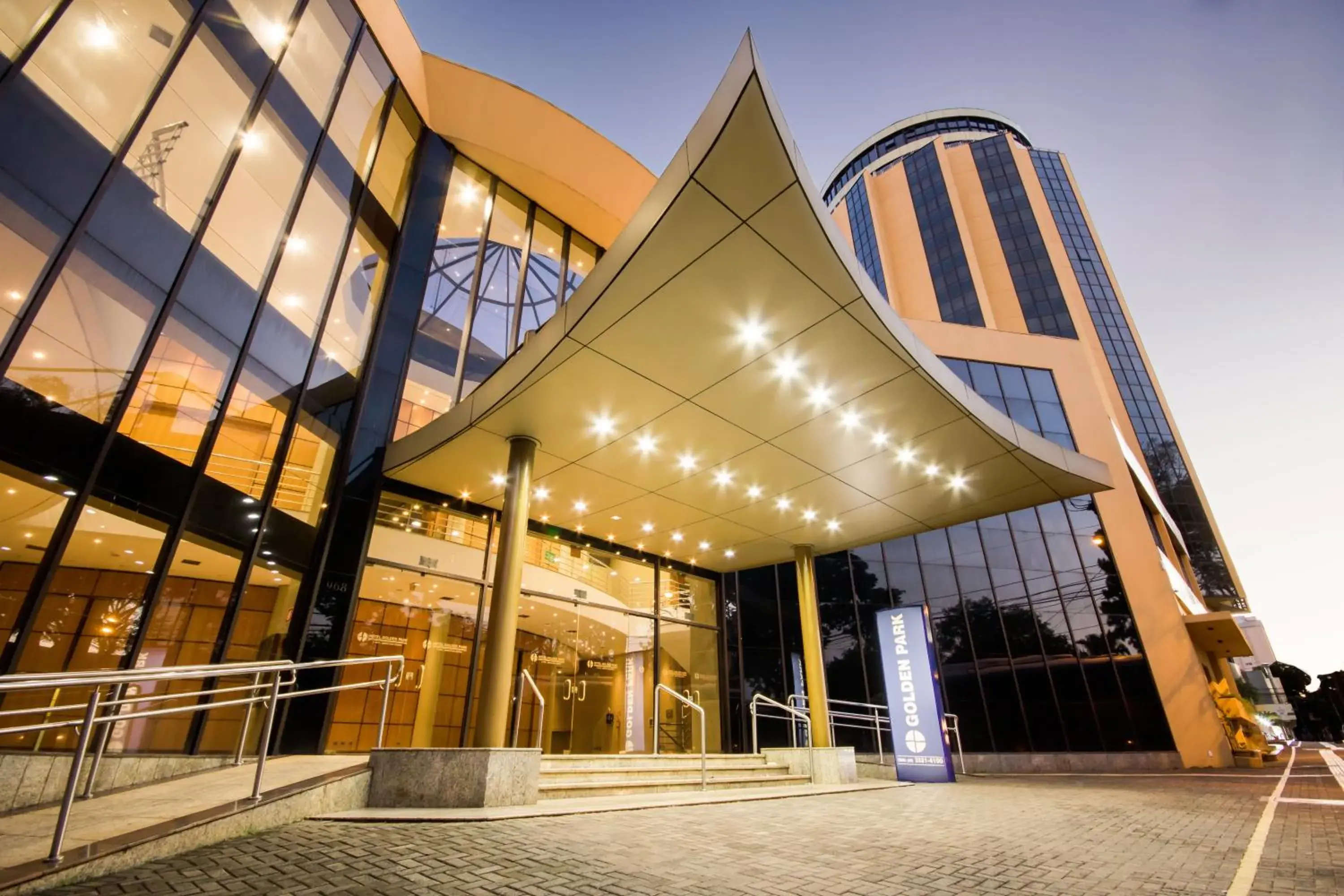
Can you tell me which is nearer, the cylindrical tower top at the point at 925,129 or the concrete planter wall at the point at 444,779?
the concrete planter wall at the point at 444,779

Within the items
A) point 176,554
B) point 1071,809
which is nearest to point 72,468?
point 176,554

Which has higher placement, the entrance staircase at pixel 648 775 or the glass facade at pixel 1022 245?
the glass facade at pixel 1022 245

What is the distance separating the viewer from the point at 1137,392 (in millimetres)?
51781

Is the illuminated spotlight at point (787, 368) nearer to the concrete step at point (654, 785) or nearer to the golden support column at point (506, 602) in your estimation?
the golden support column at point (506, 602)

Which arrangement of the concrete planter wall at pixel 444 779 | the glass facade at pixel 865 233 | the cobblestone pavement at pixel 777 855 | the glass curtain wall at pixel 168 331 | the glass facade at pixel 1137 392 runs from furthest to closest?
the glass facade at pixel 865 233 → the glass facade at pixel 1137 392 → the concrete planter wall at pixel 444 779 → the glass curtain wall at pixel 168 331 → the cobblestone pavement at pixel 777 855

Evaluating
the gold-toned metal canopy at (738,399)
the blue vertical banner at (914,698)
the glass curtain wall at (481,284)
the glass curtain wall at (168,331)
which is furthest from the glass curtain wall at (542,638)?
the blue vertical banner at (914,698)

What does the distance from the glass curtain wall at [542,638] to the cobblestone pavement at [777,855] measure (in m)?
3.62

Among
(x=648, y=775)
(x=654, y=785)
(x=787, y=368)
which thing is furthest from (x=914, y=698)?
(x=787, y=368)

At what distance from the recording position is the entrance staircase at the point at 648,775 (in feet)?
22.8

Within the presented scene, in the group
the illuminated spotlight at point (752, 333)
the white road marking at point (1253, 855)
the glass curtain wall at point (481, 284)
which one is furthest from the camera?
the glass curtain wall at point (481, 284)

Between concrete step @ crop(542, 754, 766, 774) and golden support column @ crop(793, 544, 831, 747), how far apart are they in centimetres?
122

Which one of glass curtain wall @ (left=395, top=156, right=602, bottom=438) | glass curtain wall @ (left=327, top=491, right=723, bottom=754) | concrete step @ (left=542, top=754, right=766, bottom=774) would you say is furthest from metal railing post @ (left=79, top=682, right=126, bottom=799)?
glass curtain wall @ (left=395, top=156, right=602, bottom=438)

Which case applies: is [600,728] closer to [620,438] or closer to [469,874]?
[620,438]

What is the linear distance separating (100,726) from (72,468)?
7.96ft
